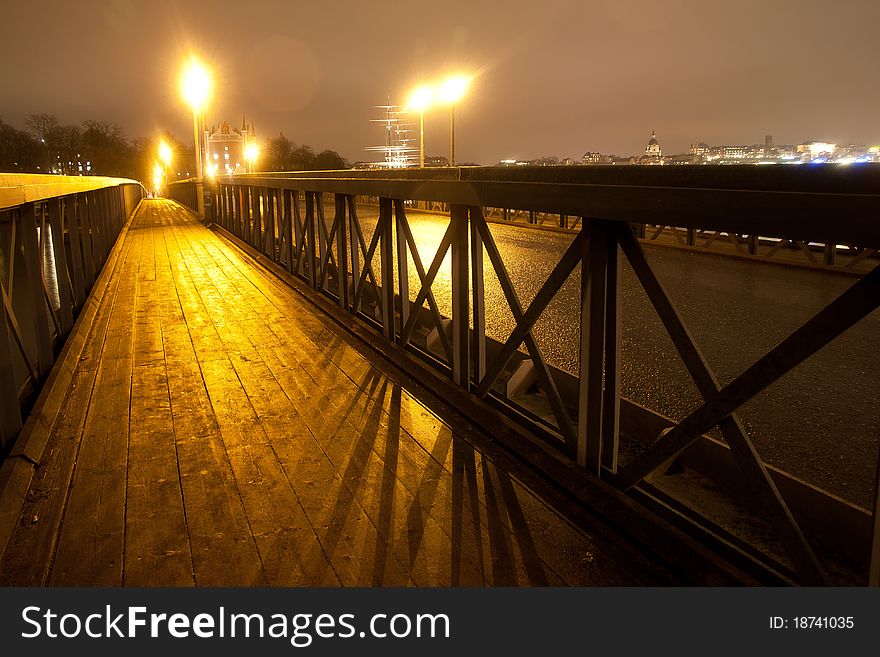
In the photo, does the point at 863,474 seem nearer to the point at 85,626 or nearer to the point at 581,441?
the point at 581,441

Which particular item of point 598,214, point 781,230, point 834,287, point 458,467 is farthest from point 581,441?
point 834,287

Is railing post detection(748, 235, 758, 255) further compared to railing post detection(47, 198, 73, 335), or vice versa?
railing post detection(748, 235, 758, 255)

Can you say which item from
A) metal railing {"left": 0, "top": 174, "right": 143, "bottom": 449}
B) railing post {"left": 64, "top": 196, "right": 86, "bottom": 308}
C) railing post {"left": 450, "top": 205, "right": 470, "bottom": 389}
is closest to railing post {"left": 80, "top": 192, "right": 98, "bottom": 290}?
metal railing {"left": 0, "top": 174, "right": 143, "bottom": 449}

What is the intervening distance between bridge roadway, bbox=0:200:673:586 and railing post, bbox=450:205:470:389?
0.36 meters

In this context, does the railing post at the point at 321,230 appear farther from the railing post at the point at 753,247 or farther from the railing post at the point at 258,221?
the railing post at the point at 753,247

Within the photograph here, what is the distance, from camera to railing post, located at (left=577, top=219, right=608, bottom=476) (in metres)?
2.73

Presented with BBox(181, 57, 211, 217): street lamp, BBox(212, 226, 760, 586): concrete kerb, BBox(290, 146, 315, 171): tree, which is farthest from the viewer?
BBox(290, 146, 315, 171): tree

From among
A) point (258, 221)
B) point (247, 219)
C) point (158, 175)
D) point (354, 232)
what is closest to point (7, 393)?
point (354, 232)

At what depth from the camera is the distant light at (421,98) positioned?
22828 millimetres

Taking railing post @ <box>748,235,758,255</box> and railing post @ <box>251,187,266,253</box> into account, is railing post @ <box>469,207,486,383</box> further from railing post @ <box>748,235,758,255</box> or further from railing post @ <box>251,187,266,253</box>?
railing post @ <box>748,235,758,255</box>

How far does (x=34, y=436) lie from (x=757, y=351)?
6.03m

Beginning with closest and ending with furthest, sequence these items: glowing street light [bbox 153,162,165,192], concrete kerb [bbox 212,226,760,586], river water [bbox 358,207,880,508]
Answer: concrete kerb [bbox 212,226,760,586] < river water [bbox 358,207,880,508] < glowing street light [bbox 153,162,165,192]

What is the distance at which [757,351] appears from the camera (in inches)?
251

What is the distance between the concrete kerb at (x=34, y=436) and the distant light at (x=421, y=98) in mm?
18636
